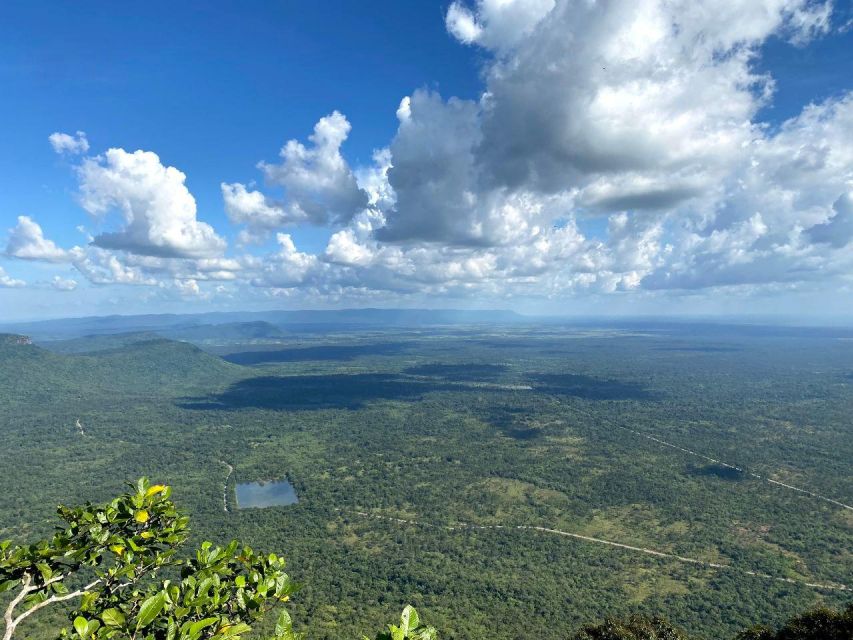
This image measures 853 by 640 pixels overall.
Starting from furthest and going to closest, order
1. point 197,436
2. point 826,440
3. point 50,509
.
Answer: point 197,436 < point 826,440 < point 50,509

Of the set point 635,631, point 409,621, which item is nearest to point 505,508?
point 635,631

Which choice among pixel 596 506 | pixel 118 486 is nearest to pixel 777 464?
pixel 596 506

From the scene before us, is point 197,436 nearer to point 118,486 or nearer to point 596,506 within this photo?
point 118,486

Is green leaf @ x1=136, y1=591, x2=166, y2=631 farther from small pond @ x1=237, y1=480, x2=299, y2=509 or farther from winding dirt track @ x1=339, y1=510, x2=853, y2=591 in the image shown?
small pond @ x1=237, y1=480, x2=299, y2=509

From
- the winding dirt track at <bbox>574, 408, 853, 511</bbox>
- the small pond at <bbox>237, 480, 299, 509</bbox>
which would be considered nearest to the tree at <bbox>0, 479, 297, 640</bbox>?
the small pond at <bbox>237, 480, 299, 509</bbox>

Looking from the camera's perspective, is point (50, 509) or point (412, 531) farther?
point (50, 509)

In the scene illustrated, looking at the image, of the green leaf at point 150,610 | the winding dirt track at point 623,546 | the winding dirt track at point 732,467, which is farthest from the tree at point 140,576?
the winding dirt track at point 732,467

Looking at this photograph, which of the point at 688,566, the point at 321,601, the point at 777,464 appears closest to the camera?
the point at 321,601
